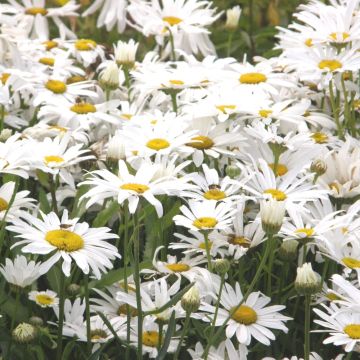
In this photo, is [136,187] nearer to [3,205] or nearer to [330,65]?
[3,205]

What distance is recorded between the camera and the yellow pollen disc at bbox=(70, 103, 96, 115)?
6.56ft

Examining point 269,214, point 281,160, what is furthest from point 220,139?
point 269,214

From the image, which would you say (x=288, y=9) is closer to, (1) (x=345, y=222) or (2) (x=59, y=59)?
(2) (x=59, y=59)

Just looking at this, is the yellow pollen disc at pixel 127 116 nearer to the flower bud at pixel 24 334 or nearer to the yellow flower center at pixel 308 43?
the yellow flower center at pixel 308 43

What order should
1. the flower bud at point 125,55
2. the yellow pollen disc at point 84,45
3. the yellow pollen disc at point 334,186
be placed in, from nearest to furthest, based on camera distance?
the yellow pollen disc at point 334,186 < the flower bud at point 125,55 < the yellow pollen disc at point 84,45

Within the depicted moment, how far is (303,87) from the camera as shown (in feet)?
7.00

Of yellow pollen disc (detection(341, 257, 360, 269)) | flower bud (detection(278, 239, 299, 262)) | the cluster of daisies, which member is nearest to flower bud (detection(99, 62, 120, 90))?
the cluster of daisies

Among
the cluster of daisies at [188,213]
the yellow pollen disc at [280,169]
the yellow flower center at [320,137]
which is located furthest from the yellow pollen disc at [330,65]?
the yellow pollen disc at [280,169]

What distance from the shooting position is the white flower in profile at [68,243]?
1.34 metres

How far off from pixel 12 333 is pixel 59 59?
99 cm

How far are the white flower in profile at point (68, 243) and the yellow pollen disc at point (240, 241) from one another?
250 mm

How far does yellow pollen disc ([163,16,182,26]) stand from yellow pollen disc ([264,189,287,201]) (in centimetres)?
93

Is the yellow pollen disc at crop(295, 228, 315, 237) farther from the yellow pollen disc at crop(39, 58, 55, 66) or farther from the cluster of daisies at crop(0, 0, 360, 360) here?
the yellow pollen disc at crop(39, 58, 55, 66)

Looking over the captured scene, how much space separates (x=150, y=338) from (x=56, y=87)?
2.67ft
